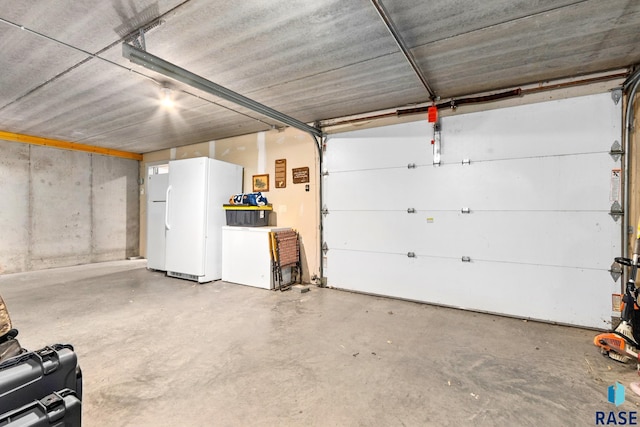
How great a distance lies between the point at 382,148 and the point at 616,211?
2.57 metres

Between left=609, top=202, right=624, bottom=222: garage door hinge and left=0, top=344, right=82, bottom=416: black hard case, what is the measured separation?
14.1ft

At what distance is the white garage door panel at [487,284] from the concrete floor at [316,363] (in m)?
0.18

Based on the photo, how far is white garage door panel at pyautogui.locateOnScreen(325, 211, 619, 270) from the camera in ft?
9.53

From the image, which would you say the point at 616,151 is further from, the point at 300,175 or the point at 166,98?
the point at 166,98

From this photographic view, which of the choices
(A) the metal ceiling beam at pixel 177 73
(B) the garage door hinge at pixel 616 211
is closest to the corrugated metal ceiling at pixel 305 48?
(A) the metal ceiling beam at pixel 177 73

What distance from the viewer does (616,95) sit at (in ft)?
9.12

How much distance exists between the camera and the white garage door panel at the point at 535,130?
284 cm

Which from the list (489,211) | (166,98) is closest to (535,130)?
(489,211)

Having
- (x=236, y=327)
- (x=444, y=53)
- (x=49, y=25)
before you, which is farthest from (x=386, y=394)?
(x=49, y=25)

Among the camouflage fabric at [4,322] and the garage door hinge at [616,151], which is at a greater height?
the garage door hinge at [616,151]

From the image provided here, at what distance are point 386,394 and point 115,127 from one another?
5.81 m

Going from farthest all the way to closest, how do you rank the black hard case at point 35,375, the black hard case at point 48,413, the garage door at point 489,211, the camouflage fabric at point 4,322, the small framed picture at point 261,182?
the small framed picture at point 261,182
the garage door at point 489,211
the camouflage fabric at point 4,322
the black hard case at point 35,375
the black hard case at point 48,413

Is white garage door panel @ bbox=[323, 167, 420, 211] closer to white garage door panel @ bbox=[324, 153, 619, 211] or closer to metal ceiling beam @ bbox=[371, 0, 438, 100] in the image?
white garage door panel @ bbox=[324, 153, 619, 211]

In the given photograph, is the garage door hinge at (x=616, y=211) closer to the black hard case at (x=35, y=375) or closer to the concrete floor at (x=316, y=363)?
the concrete floor at (x=316, y=363)
